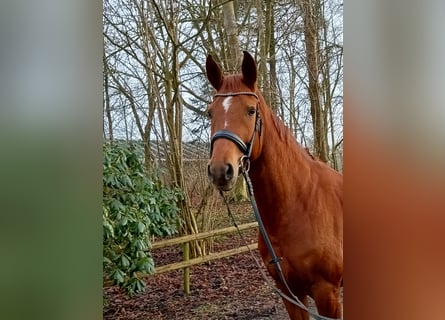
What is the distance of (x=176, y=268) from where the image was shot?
1.67 metres

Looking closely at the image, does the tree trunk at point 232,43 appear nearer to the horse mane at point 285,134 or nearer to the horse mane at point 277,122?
the horse mane at point 277,122

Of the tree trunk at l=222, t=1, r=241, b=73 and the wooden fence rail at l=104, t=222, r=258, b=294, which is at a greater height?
the tree trunk at l=222, t=1, r=241, b=73

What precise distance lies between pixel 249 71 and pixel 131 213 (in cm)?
71

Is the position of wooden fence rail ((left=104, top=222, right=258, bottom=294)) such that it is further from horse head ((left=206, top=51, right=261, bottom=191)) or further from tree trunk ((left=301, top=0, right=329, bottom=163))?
tree trunk ((left=301, top=0, right=329, bottom=163))

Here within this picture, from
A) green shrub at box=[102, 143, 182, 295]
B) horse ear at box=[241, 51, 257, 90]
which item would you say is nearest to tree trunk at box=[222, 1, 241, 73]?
horse ear at box=[241, 51, 257, 90]

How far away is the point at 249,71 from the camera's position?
1.65m

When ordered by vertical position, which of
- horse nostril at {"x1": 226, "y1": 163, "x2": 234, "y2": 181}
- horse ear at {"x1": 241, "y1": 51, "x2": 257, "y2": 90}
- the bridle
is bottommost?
horse nostril at {"x1": 226, "y1": 163, "x2": 234, "y2": 181}

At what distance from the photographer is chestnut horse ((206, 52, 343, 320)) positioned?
63.5 inches

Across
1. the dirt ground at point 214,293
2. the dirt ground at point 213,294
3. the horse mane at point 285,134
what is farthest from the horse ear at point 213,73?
the dirt ground at point 213,294

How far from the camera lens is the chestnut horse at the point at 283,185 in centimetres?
161

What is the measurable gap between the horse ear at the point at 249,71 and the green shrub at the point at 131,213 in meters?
0.49

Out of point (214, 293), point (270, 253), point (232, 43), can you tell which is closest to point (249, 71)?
point (232, 43)
